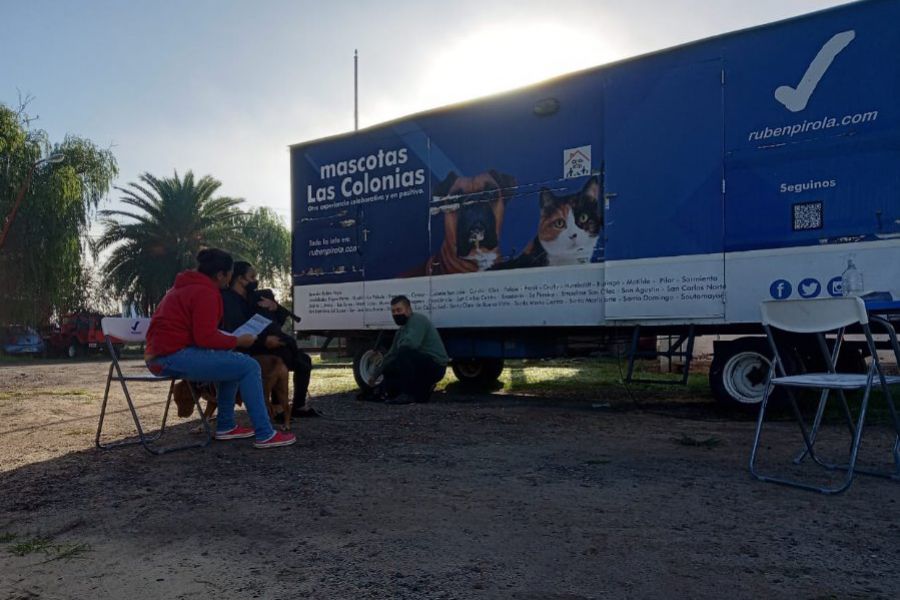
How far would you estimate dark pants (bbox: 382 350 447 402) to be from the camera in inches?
329

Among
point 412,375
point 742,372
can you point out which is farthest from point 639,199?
point 412,375

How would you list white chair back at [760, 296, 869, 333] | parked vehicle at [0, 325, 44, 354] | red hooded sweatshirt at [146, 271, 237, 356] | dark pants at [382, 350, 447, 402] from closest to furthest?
white chair back at [760, 296, 869, 333] → red hooded sweatshirt at [146, 271, 237, 356] → dark pants at [382, 350, 447, 402] → parked vehicle at [0, 325, 44, 354]

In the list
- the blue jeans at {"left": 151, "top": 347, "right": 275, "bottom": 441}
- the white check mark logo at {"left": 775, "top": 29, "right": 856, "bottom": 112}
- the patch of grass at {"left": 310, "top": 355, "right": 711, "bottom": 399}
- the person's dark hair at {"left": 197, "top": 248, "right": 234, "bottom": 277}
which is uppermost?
the white check mark logo at {"left": 775, "top": 29, "right": 856, "bottom": 112}

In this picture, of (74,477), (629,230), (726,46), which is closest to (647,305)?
(629,230)

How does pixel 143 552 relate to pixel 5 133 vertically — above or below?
below

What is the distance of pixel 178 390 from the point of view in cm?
589

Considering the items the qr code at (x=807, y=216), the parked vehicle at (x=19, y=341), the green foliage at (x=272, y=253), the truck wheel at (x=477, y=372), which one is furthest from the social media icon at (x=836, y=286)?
the green foliage at (x=272, y=253)

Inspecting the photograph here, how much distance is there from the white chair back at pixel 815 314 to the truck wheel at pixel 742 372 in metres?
2.58

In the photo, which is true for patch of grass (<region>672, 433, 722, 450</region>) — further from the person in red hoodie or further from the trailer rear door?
the person in red hoodie

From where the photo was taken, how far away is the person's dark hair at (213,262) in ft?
17.7

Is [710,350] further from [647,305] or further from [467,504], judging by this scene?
[467,504]

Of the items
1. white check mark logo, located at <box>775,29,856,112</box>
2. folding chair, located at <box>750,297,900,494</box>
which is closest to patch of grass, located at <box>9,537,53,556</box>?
folding chair, located at <box>750,297,900,494</box>

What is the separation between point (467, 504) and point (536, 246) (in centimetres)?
484

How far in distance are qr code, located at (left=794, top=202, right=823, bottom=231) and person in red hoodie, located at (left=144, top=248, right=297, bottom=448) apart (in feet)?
15.7
